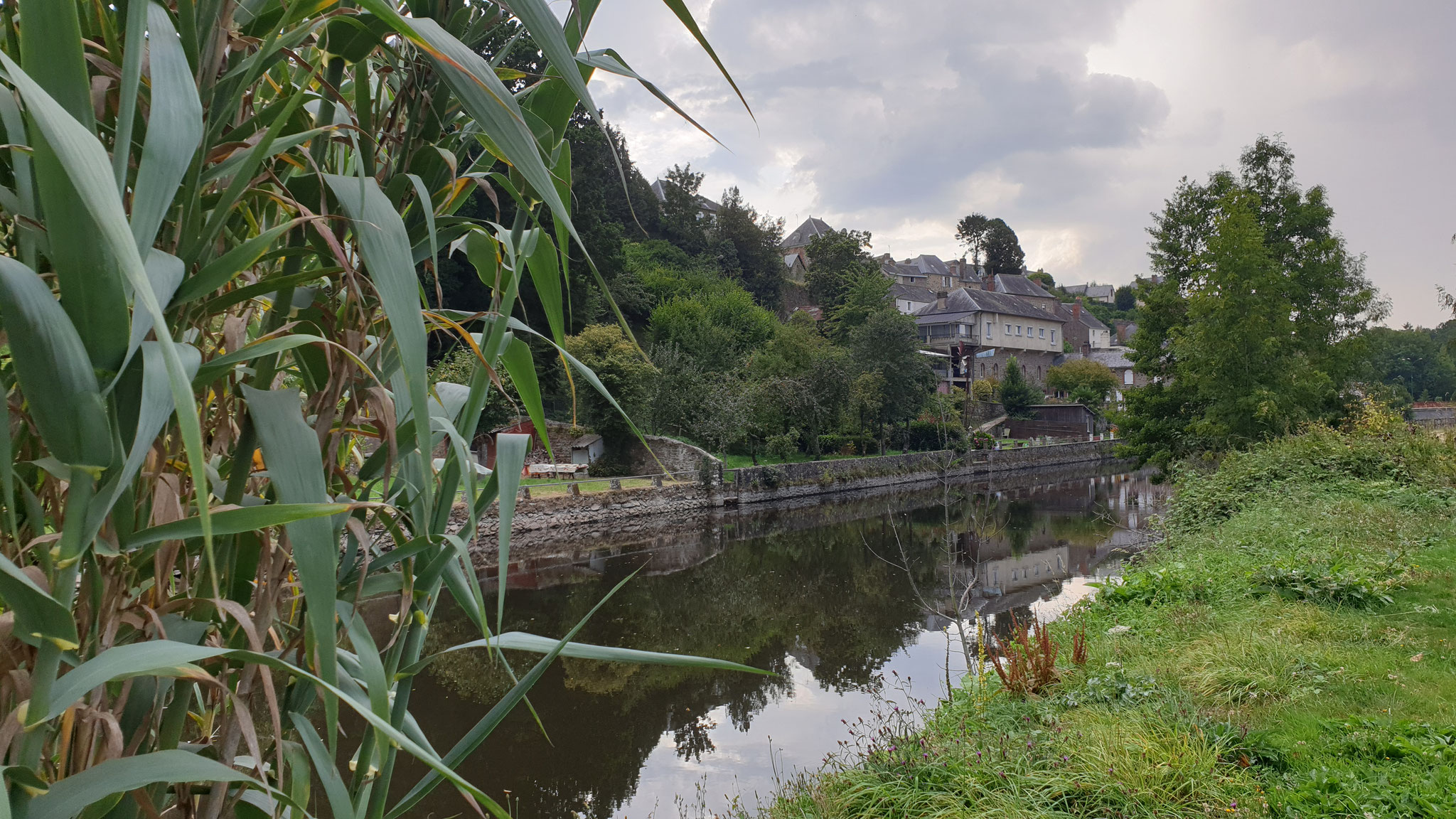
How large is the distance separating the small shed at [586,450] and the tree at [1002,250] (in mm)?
53351

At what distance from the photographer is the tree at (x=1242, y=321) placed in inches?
592

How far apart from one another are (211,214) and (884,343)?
27818mm

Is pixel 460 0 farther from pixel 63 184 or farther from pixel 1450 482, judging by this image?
pixel 1450 482

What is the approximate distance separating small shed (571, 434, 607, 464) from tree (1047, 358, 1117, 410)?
29.1 metres

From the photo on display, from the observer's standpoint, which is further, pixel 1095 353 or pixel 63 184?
pixel 1095 353

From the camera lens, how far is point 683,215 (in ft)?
145

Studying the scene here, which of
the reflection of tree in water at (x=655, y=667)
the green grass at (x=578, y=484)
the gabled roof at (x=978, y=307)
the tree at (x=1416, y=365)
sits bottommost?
the reflection of tree in water at (x=655, y=667)

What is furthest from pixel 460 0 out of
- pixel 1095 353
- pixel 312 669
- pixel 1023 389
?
pixel 1095 353

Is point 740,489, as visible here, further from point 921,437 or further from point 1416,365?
point 1416,365

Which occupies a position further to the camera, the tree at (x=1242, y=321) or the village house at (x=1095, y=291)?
the village house at (x=1095, y=291)

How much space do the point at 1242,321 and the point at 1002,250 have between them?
181 feet

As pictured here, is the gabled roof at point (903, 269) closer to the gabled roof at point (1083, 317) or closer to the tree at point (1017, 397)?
the gabled roof at point (1083, 317)

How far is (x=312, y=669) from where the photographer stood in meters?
0.99

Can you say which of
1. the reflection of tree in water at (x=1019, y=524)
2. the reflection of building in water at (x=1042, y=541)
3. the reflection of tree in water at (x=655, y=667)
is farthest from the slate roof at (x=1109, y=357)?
the reflection of tree in water at (x=655, y=667)
